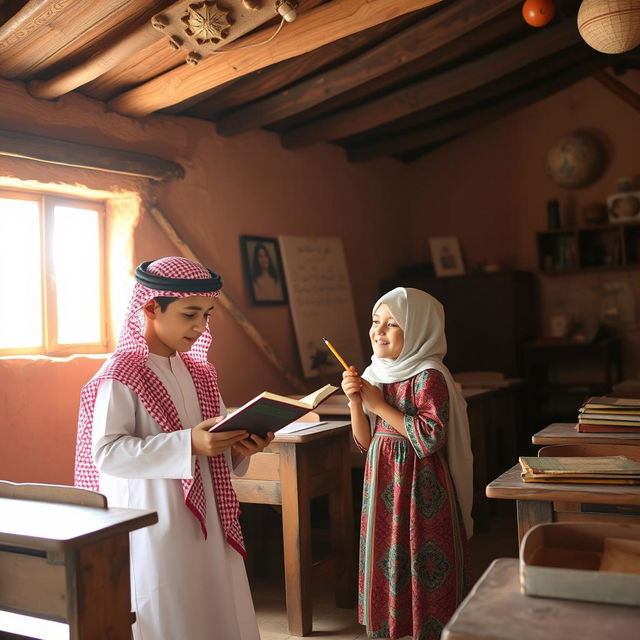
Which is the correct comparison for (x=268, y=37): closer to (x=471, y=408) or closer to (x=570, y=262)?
(x=471, y=408)

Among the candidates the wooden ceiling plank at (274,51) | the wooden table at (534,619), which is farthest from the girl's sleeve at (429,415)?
the wooden ceiling plank at (274,51)

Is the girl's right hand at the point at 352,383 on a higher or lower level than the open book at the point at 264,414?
higher

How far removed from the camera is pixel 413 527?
9.59 ft

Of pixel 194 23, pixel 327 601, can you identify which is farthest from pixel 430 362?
pixel 194 23

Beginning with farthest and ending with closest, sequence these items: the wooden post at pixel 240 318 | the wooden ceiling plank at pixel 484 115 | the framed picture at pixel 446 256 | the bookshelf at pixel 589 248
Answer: the framed picture at pixel 446 256
the bookshelf at pixel 589 248
the wooden ceiling plank at pixel 484 115
the wooden post at pixel 240 318

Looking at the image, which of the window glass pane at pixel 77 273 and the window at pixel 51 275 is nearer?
the window at pixel 51 275

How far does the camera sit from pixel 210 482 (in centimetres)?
245

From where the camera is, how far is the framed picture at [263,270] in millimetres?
5465

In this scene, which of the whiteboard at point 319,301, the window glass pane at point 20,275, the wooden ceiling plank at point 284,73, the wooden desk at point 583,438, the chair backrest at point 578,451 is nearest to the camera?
the chair backrest at point 578,451

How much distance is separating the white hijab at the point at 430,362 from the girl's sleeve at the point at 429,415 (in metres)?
0.04

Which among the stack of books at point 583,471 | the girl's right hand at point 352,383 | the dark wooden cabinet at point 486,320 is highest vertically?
the dark wooden cabinet at point 486,320

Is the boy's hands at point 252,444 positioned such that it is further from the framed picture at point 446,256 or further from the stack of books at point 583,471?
the framed picture at point 446,256

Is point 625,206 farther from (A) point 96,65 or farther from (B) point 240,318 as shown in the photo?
(A) point 96,65

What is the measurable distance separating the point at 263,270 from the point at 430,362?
109 inches
